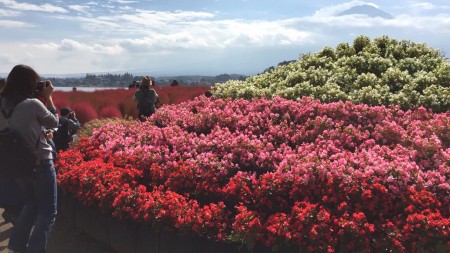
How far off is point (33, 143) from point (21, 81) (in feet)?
2.41

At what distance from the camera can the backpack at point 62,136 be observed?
10234mm

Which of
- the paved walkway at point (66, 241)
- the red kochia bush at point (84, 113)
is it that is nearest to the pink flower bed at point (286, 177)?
the paved walkway at point (66, 241)

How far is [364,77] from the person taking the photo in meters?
12.1

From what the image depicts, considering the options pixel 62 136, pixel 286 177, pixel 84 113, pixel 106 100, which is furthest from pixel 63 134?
pixel 106 100

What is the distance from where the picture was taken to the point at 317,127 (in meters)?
8.60

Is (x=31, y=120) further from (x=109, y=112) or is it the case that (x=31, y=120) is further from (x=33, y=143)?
(x=109, y=112)

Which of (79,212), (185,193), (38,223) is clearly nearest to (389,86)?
(185,193)

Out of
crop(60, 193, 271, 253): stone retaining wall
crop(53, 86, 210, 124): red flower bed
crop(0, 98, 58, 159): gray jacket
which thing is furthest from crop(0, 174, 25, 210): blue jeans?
crop(53, 86, 210, 124): red flower bed

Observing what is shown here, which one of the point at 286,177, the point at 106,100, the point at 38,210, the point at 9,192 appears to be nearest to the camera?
the point at 38,210

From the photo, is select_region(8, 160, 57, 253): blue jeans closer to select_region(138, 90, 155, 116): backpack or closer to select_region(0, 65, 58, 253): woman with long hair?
select_region(0, 65, 58, 253): woman with long hair

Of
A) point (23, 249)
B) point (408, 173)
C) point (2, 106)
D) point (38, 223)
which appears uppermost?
point (2, 106)

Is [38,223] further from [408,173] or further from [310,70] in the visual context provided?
[310,70]

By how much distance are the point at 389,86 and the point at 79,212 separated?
790 centimetres

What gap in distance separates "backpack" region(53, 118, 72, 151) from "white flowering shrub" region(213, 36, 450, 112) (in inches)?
179
